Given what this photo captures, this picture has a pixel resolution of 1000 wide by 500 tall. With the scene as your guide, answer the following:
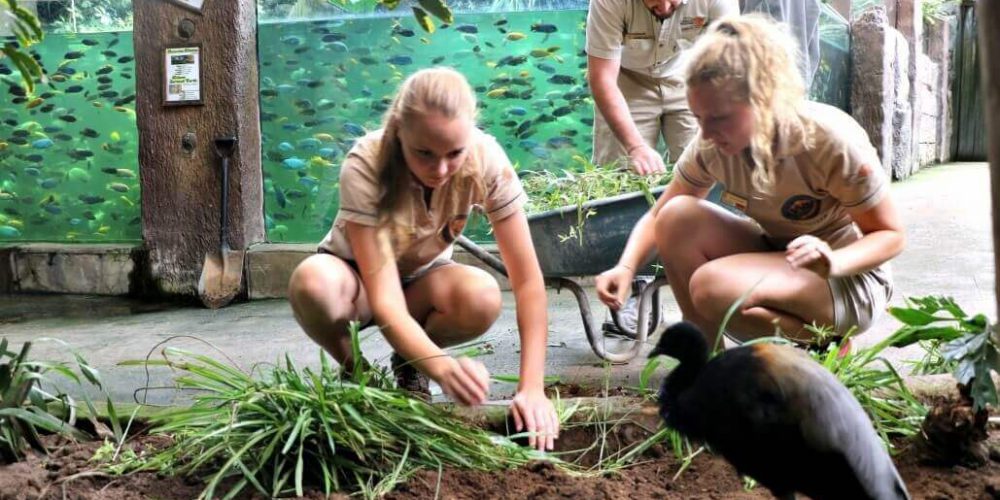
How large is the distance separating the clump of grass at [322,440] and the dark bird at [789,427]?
0.63m

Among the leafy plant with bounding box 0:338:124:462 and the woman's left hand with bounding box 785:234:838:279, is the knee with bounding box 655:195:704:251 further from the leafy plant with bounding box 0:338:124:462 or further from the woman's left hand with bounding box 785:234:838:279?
the leafy plant with bounding box 0:338:124:462

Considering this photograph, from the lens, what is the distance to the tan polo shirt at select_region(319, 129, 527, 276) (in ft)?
8.33

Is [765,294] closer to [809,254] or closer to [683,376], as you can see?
[809,254]

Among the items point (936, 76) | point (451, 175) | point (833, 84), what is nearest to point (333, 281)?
point (451, 175)

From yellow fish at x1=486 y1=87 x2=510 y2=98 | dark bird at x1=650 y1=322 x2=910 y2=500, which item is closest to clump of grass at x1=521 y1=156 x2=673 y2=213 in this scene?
dark bird at x1=650 y1=322 x2=910 y2=500

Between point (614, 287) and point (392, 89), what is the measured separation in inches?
199

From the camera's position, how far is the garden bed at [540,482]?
6.95 feet

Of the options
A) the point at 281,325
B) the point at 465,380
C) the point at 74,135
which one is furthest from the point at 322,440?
the point at 74,135

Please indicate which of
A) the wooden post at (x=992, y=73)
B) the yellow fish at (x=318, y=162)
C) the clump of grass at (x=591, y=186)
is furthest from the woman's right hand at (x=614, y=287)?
the yellow fish at (x=318, y=162)

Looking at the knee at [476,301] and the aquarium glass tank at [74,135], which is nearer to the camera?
the knee at [476,301]

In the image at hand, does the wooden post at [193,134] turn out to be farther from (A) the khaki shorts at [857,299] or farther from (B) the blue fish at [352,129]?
(A) the khaki shorts at [857,299]

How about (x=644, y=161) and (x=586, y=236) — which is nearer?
(x=586, y=236)

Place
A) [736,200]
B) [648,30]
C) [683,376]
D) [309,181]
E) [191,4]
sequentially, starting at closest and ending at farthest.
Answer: [683,376] < [736,200] < [648,30] < [191,4] < [309,181]

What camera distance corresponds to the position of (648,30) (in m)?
3.95
